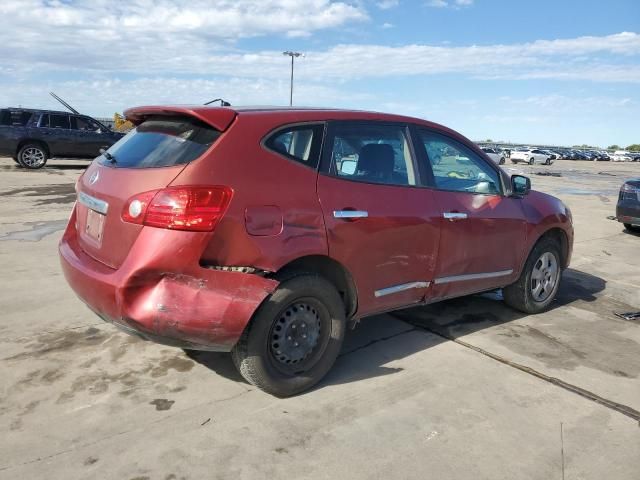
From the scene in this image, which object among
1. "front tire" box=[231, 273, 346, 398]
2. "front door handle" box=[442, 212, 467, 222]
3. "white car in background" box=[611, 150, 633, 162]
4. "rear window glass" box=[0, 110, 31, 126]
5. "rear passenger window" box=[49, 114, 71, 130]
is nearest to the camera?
"front tire" box=[231, 273, 346, 398]

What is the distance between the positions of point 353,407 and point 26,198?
9457 mm

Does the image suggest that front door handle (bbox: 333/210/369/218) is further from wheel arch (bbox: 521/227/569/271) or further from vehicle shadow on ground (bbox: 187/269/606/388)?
wheel arch (bbox: 521/227/569/271)

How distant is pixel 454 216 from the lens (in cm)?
401

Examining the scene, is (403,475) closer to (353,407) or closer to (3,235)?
(353,407)

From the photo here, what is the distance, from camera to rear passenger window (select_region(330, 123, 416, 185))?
3469mm

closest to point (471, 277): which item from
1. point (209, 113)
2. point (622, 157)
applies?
point (209, 113)

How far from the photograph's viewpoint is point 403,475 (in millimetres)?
2572

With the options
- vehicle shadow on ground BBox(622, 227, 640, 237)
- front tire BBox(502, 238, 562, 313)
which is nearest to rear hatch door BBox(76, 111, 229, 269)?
front tire BBox(502, 238, 562, 313)

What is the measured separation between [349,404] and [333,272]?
0.81m

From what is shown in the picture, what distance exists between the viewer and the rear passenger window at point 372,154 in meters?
3.47

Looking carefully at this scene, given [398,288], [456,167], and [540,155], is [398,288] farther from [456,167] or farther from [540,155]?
[540,155]

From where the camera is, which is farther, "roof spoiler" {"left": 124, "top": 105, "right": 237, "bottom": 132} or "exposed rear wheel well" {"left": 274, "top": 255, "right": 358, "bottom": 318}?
"exposed rear wheel well" {"left": 274, "top": 255, "right": 358, "bottom": 318}

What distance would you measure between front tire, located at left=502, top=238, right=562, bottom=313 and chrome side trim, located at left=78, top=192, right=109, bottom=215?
362cm

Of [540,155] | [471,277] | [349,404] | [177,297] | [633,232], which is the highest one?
[540,155]
